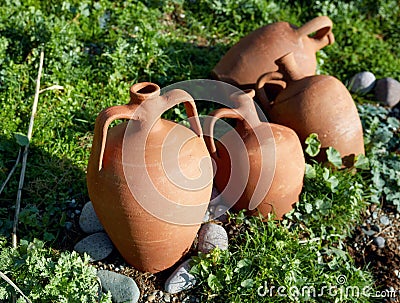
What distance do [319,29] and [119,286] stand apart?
231 cm

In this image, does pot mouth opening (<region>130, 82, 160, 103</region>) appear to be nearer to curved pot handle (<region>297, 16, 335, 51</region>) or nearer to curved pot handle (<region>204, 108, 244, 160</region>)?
curved pot handle (<region>204, 108, 244, 160</region>)

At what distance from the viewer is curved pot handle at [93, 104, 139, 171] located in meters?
2.62

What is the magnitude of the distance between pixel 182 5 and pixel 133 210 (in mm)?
2527

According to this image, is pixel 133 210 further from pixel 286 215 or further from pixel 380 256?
pixel 380 256

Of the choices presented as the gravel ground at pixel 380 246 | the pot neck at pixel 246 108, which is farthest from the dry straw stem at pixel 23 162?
the gravel ground at pixel 380 246

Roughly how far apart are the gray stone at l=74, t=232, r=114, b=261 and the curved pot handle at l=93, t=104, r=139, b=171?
0.61 metres

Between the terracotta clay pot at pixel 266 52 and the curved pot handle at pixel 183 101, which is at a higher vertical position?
the curved pot handle at pixel 183 101

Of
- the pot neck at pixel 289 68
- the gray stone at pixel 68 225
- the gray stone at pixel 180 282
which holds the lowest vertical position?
the gray stone at pixel 180 282

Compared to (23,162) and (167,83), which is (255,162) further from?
(23,162)

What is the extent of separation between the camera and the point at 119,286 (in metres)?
2.96

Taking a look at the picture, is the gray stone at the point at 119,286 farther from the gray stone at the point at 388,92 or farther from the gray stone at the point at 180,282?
the gray stone at the point at 388,92

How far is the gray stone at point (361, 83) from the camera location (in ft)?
14.6

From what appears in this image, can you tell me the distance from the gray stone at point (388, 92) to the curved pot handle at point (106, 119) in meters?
2.46

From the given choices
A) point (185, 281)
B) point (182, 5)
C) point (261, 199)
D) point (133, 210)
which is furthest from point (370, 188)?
point (182, 5)
